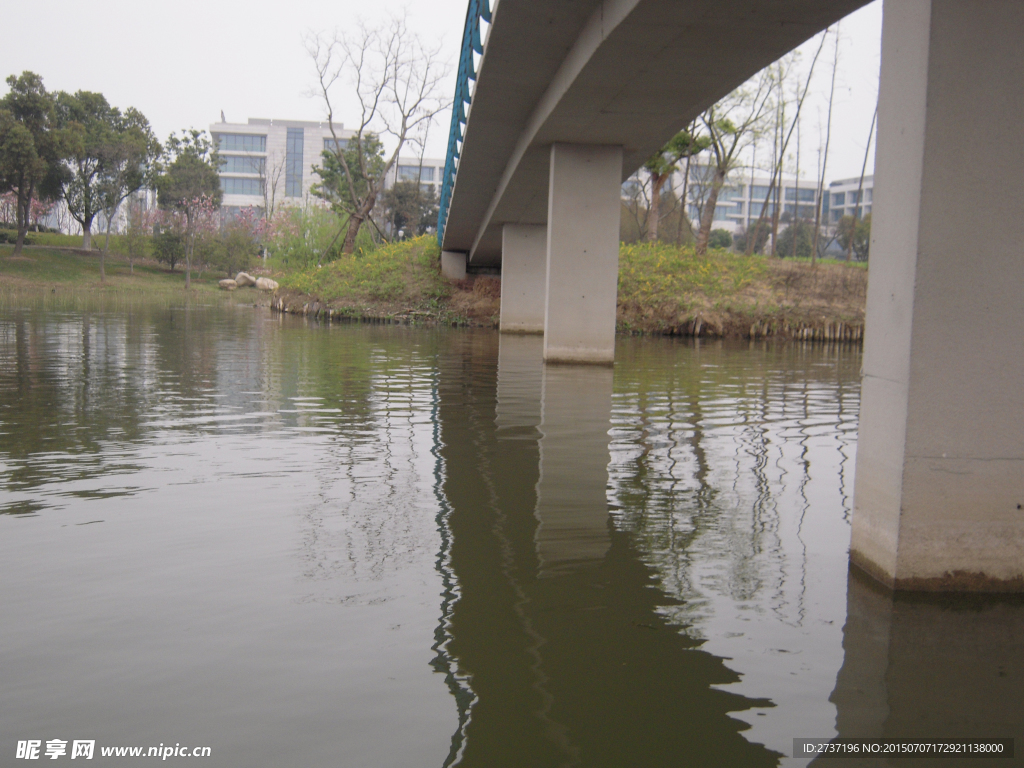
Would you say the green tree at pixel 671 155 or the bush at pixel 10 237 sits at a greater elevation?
the green tree at pixel 671 155

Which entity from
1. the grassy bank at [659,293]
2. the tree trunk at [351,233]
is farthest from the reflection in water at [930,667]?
the tree trunk at [351,233]

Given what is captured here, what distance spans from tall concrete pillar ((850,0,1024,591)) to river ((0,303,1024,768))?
31 cm

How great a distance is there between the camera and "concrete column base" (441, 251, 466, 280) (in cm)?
3388

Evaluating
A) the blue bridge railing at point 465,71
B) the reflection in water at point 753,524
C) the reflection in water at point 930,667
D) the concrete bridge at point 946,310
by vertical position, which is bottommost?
the reflection in water at point 930,667

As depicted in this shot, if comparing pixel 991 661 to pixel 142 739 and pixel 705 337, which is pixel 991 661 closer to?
pixel 142 739

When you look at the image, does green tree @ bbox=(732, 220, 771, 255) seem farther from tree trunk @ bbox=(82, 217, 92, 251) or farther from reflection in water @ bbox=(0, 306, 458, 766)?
reflection in water @ bbox=(0, 306, 458, 766)

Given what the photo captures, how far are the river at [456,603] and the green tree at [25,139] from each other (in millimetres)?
52106

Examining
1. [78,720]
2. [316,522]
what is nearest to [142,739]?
[78,720]

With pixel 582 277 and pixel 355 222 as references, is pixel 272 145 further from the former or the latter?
pixel 582 277

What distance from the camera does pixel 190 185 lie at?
68.8 m

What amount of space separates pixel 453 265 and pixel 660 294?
30.2ft

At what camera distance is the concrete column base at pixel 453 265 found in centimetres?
3388

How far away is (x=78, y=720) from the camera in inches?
102

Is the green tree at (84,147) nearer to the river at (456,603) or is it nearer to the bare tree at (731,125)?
the bare tree at (731,125)
